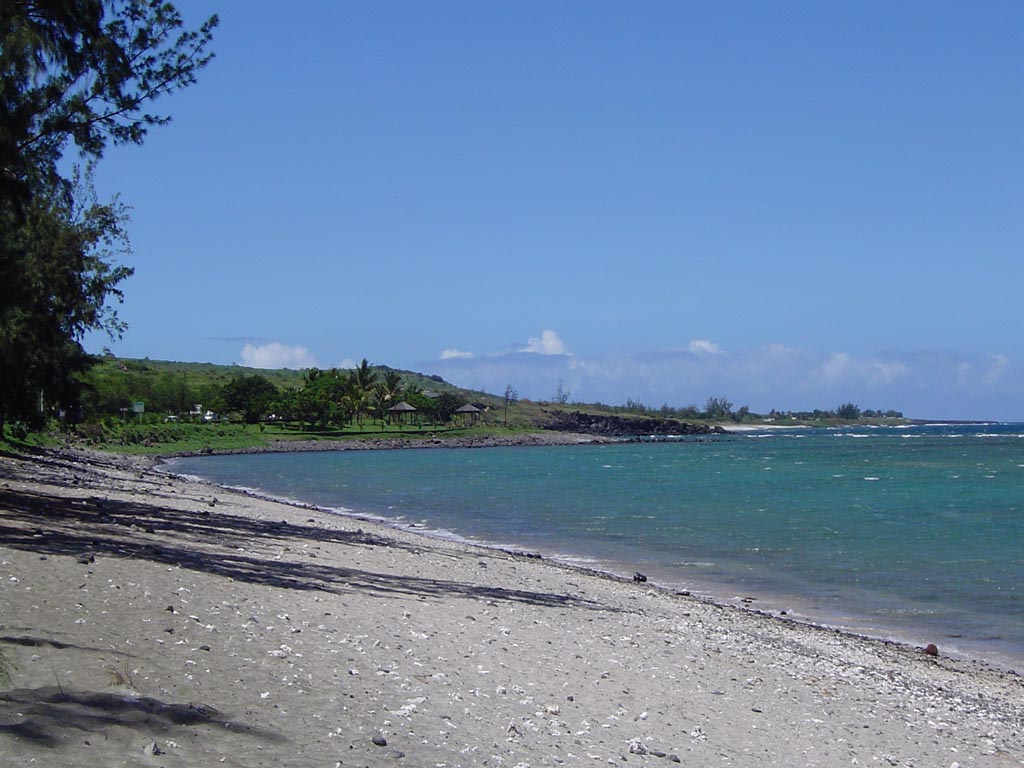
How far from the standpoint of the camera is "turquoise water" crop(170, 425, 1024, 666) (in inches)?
782

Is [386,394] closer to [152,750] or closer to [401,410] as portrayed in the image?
[401,410]

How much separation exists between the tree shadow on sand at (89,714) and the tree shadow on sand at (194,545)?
5.52 metres

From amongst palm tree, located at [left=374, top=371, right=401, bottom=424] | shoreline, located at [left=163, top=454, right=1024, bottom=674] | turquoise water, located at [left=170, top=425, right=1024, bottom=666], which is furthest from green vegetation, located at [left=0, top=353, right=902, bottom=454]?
shoreline, located at [left=163, top=454, right=1024, bottom=674]

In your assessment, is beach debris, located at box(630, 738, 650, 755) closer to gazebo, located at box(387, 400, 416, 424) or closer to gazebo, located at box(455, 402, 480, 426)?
gazebo, located at box(387, 400, 416, 424)

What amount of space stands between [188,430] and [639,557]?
87.2m

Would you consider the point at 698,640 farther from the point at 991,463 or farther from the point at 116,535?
the point at 991,463

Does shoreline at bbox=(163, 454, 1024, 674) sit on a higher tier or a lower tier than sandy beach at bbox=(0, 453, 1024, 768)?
lower

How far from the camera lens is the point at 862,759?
8.49 m

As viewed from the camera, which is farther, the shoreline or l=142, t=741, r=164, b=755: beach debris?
the shoreline

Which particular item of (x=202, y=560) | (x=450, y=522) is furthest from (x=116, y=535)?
(x=450, y=522)

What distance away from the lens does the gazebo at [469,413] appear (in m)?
170

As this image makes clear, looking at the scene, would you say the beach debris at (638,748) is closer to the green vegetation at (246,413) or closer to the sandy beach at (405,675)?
the sandy beach at (405,675)

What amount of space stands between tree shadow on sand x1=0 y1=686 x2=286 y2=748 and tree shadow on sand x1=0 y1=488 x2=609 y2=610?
5.52 m

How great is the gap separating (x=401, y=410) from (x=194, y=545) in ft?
446
